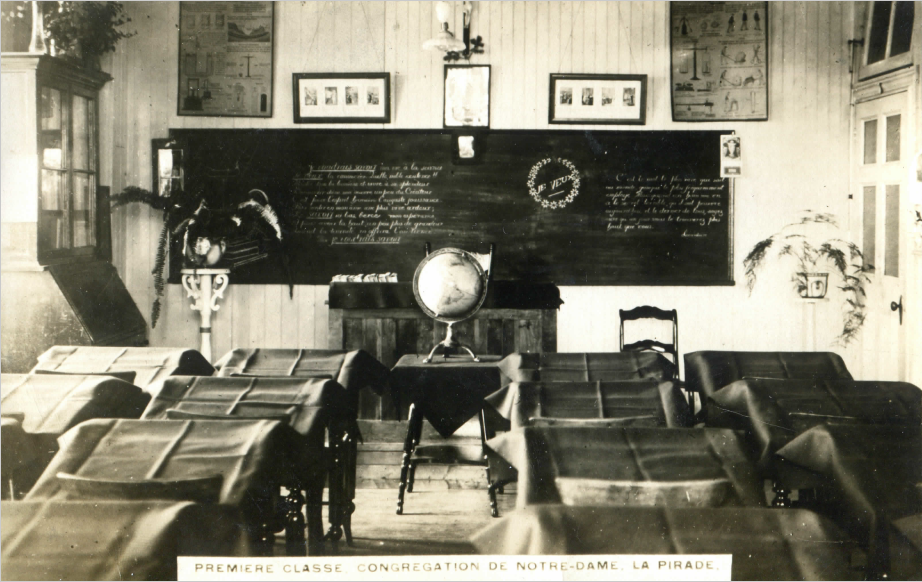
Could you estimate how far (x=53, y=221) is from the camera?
381cm

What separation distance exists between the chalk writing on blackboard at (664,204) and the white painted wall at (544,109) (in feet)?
0.65

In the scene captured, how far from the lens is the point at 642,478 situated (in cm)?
186

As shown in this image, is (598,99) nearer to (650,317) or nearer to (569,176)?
(569,176)

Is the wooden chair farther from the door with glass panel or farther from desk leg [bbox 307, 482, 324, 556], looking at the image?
desk leg [bbox 307, 482, 324, 556]

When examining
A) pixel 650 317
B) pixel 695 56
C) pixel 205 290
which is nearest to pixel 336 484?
pixel 205 290

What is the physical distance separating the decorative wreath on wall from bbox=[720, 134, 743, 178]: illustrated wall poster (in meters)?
1.00

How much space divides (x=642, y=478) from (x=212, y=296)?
365cm

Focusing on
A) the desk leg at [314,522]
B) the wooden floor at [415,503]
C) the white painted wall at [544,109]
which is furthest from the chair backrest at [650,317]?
the desk leg at [314,522]

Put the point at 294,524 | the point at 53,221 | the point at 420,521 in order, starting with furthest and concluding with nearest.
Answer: the point at 53,221 < the point at 420,521 < the point at 294,524

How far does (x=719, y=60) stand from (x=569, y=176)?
125cm

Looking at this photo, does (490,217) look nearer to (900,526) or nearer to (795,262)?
(795,262)

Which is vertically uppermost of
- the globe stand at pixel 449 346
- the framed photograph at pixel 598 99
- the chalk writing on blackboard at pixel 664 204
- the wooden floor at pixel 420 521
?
the framed photograph at pixel 598 99

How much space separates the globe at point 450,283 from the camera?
2.93 metres

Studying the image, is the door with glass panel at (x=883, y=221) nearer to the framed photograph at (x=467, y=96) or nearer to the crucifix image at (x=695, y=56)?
the crucifix image at (x=695, y=56)
